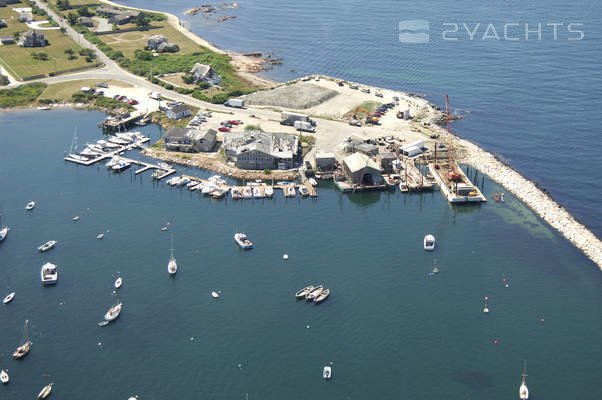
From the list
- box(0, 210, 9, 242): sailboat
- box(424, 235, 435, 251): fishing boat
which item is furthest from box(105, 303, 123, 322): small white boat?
box(424, 235, 435, 251): fishing boat

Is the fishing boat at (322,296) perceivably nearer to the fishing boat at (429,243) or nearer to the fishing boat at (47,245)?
the fishing boat at (429,243)

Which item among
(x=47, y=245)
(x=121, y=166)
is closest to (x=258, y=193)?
(x=121, y=166)

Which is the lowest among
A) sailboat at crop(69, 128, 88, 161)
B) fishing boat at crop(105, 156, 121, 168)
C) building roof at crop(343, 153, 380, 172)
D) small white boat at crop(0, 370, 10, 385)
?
small white boat at crop(0, 370, 10, 385)

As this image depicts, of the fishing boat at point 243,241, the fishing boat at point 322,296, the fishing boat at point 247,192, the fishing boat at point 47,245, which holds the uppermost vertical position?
the fishing boat at point 247,192

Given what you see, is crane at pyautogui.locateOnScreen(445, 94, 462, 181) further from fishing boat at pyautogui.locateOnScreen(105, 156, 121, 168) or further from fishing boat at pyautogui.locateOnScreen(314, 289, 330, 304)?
fishing boat at pyautogui.locateOnScreen(105, 156, 121, 168)

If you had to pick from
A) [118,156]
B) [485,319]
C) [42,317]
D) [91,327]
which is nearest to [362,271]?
[485,319]

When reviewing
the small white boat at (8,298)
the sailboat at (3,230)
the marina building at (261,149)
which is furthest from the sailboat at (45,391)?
the marina building at (261,149)
